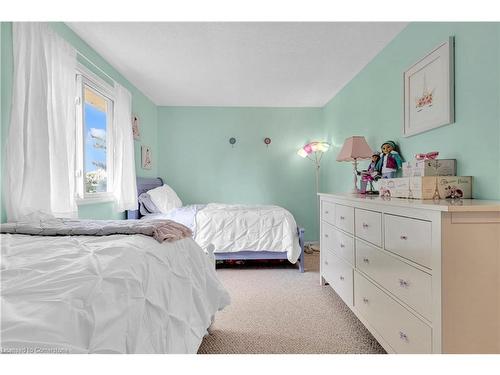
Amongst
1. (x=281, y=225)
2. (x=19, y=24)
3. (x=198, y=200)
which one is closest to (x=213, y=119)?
(x=198, y=200)

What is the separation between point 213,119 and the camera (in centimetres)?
465

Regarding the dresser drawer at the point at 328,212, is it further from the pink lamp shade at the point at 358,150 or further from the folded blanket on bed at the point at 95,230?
the folded blanket on bed at the point at 95,230

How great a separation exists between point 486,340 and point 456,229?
48 cm

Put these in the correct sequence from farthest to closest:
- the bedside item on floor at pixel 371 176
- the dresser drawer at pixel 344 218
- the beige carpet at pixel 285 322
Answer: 1. the bedside item on floor at pixel 371 176
2. the dresser drawer at pixel 344 218
3. the beige carpet at pixel 285 322

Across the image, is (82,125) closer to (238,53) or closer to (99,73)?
(99,73)

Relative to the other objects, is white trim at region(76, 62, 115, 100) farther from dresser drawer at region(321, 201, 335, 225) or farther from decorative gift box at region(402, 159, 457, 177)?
decorative gift box at region(402, 159, 457, 177)

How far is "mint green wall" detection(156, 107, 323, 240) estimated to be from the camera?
4648 millimetres

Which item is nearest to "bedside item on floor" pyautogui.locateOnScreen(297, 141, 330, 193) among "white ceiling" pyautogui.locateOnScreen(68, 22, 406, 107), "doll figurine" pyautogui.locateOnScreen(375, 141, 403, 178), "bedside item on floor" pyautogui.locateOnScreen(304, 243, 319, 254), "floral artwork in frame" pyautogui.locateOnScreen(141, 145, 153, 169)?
"white ceiling" pyautogui.locateOnScreen(68, 22, 406, 107)

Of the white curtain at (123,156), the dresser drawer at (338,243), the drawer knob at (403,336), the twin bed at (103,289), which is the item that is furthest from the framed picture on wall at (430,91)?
the white curtain at (123,156)

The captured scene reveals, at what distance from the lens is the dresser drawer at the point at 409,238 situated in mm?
1159

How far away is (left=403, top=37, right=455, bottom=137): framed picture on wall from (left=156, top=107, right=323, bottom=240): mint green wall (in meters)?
2.52

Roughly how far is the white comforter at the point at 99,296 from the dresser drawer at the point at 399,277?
3.25 ft
